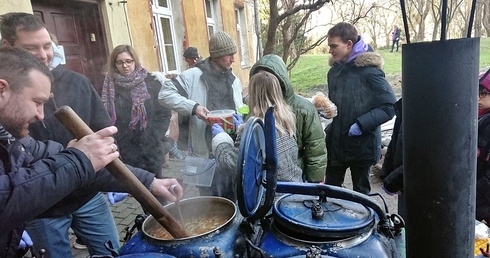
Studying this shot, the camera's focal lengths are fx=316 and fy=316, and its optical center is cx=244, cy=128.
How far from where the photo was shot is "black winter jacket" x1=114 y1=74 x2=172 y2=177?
351 cm

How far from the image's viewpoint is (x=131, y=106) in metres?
3.53

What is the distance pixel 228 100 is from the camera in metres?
3.37

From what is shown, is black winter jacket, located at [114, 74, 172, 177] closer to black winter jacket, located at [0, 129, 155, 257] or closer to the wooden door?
the wooden door

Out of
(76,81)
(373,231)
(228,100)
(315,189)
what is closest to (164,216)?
(315,189)

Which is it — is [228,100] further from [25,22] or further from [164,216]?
[164,216]

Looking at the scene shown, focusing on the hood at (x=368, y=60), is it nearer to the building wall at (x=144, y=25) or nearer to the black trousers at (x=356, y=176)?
the black trousers at (x=356, y=176)

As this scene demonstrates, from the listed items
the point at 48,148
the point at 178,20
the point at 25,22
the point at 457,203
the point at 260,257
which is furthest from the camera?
the point at 178,20

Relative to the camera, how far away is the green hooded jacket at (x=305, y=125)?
2.24 m

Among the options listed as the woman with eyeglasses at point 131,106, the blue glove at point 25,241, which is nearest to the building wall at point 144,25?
the woman with eyeglasses at point 131,106

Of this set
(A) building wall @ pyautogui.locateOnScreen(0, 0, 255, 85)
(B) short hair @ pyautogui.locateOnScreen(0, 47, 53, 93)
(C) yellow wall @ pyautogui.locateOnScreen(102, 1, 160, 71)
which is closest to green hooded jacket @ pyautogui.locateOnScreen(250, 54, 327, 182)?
(B) short hair @ pyautogui.locateOnScreen(0, 47, 53, 93)

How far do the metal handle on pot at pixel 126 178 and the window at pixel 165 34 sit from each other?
564 cm

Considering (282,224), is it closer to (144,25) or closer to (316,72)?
(144,25)

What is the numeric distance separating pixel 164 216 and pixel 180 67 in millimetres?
6598

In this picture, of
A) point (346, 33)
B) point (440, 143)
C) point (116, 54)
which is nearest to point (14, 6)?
point (116, 54)
